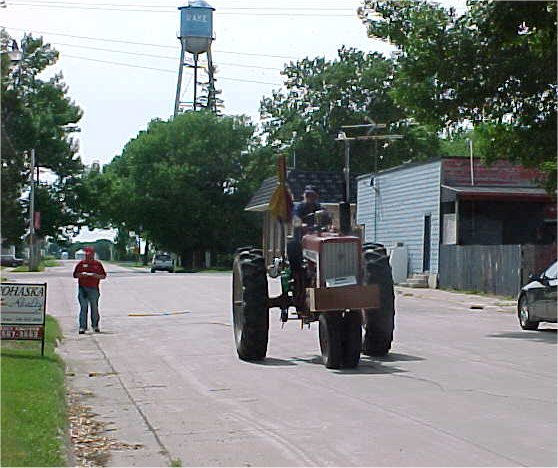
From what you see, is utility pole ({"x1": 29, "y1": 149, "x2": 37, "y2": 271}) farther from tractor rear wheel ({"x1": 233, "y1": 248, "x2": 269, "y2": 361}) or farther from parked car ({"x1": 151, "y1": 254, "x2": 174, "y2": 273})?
tractor rear wheel ({"x1": 233, "y1": 248, "x2": 269, "y2": 361})

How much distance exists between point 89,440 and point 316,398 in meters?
3.09

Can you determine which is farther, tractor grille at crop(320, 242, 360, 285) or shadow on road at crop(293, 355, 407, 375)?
tractor grille at crop(320, 242, 360, 285)

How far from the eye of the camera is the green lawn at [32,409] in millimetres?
8188

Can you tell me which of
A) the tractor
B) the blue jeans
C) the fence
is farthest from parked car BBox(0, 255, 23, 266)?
the tractor

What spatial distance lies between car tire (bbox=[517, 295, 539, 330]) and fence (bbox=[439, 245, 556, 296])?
11.2 m

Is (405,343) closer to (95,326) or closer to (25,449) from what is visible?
(95,326)

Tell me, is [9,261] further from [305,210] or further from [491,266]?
[305,210]

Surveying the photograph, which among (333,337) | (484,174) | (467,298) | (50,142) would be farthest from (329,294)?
(50,142)

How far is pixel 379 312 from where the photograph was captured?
15.9m

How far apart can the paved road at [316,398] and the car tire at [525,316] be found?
1.21ft

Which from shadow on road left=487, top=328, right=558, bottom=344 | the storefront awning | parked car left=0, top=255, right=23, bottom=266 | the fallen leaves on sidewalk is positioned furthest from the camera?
parked car left=0, top=255, right=23, bottom=266

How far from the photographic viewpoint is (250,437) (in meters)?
9.91

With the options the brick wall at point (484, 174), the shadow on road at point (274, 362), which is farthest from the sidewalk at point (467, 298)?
the shadow on road at point (274, 362)

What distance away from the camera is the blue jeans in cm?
2164
